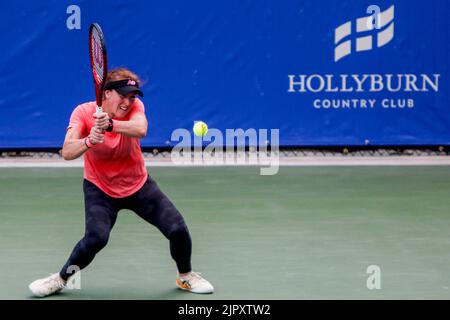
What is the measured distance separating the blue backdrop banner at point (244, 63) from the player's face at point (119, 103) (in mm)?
6391

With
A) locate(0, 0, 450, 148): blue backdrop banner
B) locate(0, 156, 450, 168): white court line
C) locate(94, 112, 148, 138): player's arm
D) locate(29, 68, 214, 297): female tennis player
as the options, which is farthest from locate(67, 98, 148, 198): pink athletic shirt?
locate(0, 0, 450, 148): blue backdrop banner

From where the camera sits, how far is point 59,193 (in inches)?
401

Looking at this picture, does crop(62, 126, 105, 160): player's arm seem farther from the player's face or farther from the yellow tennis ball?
the yellow tennis ball

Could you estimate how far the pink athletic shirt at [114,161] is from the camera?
6.05m

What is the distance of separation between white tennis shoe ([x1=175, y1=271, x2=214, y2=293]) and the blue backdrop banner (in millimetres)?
6312

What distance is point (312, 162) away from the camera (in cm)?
1250

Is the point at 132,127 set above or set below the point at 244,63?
below

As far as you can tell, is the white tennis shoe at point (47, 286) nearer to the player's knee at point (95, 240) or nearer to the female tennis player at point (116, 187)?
the female tennis player at point (116, 187)

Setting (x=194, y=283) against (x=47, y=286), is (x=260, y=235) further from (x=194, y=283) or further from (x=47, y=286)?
(x=47, y=286)

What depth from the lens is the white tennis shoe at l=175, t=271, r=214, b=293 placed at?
613cm

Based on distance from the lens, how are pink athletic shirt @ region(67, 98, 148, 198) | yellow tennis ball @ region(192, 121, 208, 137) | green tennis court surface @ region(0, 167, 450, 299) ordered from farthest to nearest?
yellow tennis ball @ region(192, 121, 208, 137), green tennis court surface @ region(0, 167, 450, 299), pink athletic shirt @ region(67, 98, 148, 198)

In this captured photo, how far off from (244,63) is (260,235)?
15.9 feet

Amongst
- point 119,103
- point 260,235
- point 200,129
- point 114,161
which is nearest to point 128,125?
point 119,103
